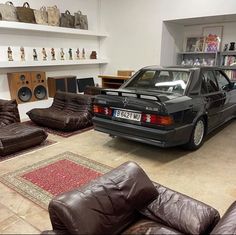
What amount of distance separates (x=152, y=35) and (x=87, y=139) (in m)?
3.56

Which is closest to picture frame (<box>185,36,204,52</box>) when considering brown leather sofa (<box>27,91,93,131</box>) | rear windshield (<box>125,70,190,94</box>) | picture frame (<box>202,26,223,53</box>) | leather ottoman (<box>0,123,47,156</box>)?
picture frame (<box>202,26,223,53</box>)

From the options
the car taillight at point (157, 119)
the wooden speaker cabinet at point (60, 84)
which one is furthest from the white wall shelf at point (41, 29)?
the car taillight at point (157, 119)

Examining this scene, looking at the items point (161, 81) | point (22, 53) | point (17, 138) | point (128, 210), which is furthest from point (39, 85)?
point (128, 210)

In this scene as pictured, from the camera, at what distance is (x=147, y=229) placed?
1354 millimetres

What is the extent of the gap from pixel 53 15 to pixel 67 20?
1.48 feet

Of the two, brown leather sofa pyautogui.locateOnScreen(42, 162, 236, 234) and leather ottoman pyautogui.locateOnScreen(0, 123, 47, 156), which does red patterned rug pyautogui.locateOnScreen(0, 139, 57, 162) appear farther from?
brown leather sofa pyautogui.locateOnScreen(42, 162, 236, 234)

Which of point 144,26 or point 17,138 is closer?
point 17,138

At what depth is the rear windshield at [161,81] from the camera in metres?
3.35

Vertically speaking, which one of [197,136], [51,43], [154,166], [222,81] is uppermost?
[51,43]

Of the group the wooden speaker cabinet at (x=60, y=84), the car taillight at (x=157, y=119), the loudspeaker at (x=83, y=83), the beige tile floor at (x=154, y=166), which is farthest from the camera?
the loudspeaker at (x=83, y=83)

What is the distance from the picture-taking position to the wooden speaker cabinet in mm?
5867

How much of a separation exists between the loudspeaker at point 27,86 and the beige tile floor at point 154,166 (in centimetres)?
180

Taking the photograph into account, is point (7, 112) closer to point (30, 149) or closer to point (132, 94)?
point (30, 149)

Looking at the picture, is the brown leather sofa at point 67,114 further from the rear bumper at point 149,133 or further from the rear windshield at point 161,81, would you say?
the rear windshield at point 161,81
